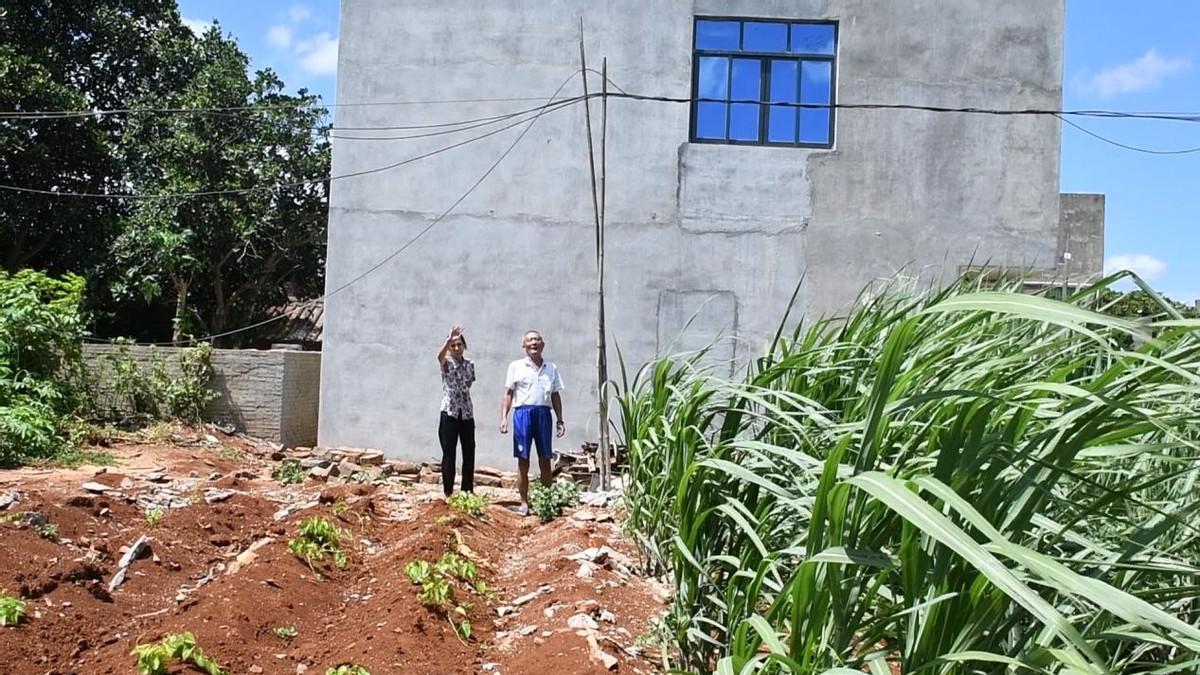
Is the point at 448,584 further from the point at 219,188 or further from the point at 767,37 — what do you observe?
the point at 219,188

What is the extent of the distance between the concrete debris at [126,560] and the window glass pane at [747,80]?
8.46 meters

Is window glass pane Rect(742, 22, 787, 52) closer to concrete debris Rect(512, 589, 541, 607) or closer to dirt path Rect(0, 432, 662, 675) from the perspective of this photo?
dirt path Rect(0, 432, 662, 675)

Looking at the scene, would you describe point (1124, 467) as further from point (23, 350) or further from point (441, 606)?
point (23, 350)

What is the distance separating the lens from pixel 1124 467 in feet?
7.88

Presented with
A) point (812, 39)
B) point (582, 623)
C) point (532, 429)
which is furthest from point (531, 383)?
point (812, 39)

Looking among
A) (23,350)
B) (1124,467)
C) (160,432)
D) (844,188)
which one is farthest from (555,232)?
(1124,467)

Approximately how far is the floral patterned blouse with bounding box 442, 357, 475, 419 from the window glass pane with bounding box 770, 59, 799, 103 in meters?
5.75

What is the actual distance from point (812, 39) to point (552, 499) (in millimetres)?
7029

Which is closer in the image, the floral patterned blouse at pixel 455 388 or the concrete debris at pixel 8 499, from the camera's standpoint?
the concrete debris at pixel 8 499

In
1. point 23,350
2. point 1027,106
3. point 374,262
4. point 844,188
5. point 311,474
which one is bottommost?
point 311,474

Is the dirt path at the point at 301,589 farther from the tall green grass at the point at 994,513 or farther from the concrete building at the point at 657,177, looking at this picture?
the concrete building at the point at 657,177

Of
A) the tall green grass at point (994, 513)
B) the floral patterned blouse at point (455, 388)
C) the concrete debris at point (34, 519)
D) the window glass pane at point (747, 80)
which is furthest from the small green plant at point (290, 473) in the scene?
the tall green grass at point (994, 513)

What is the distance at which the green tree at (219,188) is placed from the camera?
60.1 ft

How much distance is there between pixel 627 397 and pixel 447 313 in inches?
277
